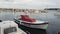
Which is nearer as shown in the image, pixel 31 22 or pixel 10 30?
pixel 10 30

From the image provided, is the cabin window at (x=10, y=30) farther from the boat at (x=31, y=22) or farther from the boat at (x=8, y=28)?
the boat at (x=31, y=22)

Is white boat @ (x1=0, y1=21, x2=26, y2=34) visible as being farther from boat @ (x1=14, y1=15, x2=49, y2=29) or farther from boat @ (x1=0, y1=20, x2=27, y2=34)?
boat @ (x1=14, y1=15, x2=49, y2=29)

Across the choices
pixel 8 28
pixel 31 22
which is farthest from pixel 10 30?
pixel 31 22

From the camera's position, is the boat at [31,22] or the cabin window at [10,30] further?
the boat at [31,22]

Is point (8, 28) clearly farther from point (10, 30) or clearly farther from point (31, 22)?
point (31, 22)

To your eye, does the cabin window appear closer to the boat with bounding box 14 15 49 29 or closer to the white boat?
the white boat

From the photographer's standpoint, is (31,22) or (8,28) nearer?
(8,28)

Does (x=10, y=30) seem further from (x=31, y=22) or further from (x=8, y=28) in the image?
(x=31, y=22)

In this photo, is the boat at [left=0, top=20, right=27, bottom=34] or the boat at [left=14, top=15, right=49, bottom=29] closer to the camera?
the boat at [left=0, top=20, right=27, bottom=34]

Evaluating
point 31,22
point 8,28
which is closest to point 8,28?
point 8,28

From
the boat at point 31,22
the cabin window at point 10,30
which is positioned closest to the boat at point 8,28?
the cabin window at point 10,30

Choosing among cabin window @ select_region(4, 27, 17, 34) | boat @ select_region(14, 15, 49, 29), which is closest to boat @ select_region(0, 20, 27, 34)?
cabin window @ select_region(4, 27, 17, 34)

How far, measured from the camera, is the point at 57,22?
2.81 m

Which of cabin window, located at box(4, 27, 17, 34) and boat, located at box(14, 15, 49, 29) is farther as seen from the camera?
boat, located at box(14, 15, 49, 29)
